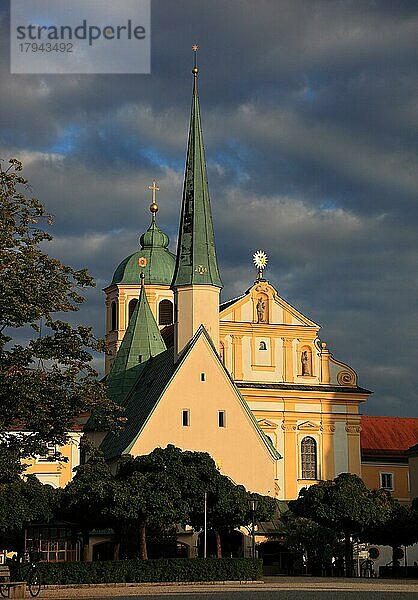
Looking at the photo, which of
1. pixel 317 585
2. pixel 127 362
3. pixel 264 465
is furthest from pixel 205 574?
pixel 127 362

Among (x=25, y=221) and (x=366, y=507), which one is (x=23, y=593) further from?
(x=366, y=507)

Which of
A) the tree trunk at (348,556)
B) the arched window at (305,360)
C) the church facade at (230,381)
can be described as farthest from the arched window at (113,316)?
the tree trunk at (348,556)

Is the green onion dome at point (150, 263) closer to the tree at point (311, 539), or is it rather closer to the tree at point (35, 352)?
the tree at point (311, 539)

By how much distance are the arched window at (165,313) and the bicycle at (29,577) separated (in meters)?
67.2

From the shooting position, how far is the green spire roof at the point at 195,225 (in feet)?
242

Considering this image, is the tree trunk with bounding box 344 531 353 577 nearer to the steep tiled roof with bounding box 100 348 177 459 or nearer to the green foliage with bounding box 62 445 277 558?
the green foliage with bounding box 62 445 277 558

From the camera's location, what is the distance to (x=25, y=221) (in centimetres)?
3597

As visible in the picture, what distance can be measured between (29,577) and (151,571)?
6.66 m

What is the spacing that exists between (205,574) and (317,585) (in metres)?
4.58

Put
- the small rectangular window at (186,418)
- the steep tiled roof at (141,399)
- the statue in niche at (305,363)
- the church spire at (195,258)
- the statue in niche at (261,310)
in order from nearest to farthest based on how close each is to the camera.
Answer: the steep tiled roof at (141,399), the small rectangular window at (186,418), the church spire at (195,258), the statue in niche at (261,310), the statue in niche at (305,363)

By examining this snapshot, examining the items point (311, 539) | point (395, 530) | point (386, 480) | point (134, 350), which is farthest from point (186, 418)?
point (386, 480)

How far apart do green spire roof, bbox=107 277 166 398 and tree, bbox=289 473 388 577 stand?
2248 centimetres

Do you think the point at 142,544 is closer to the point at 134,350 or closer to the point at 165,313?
the point at 134,350

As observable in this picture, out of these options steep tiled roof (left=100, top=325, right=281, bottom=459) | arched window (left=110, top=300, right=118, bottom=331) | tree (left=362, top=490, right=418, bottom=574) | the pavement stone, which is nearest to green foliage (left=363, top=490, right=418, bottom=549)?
tree (left=362, top=490, right=418, bottom=574)
